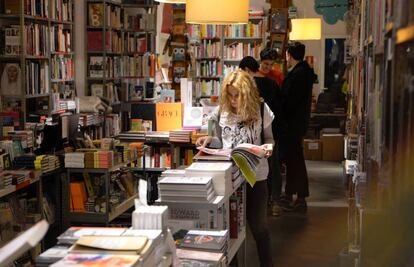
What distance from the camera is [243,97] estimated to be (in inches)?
171

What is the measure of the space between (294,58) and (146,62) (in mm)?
3443

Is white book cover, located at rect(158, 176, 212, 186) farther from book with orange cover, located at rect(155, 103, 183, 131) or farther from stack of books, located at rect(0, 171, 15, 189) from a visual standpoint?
book with orange cover, located at rect(155, 103, 183, 131)

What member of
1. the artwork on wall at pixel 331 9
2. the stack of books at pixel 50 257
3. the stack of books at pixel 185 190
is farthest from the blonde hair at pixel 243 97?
the artwork on wall at pixel 331 9

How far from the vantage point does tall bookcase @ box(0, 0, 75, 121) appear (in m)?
6.96

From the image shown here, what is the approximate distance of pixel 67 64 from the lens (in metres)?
8.34

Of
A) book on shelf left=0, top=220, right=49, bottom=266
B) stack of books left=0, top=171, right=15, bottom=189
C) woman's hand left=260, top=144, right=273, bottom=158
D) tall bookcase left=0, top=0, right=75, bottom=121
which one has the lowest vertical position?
stack of books left=0, top=171, right=15, bottom=189

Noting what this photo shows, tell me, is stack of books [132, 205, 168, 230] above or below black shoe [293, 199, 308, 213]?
above

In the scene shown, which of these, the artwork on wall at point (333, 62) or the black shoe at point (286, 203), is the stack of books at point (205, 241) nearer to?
the black shoe at point (286, 203)

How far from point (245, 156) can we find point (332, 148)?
801 cm

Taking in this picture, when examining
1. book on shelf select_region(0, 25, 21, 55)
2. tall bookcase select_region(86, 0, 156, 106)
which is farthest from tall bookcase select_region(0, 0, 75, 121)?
tall bookcase select_region(86, 0, 156, 106)

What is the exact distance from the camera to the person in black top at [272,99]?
6.11 metres

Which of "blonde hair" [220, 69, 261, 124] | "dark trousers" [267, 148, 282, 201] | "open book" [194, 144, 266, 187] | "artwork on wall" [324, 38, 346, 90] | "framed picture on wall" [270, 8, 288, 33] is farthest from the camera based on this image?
"artwork on wall" [324, 38, 346, 90]

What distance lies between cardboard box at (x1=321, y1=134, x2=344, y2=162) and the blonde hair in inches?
299

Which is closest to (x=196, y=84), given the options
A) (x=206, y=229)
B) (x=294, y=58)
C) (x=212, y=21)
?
(x=294, y=58)
